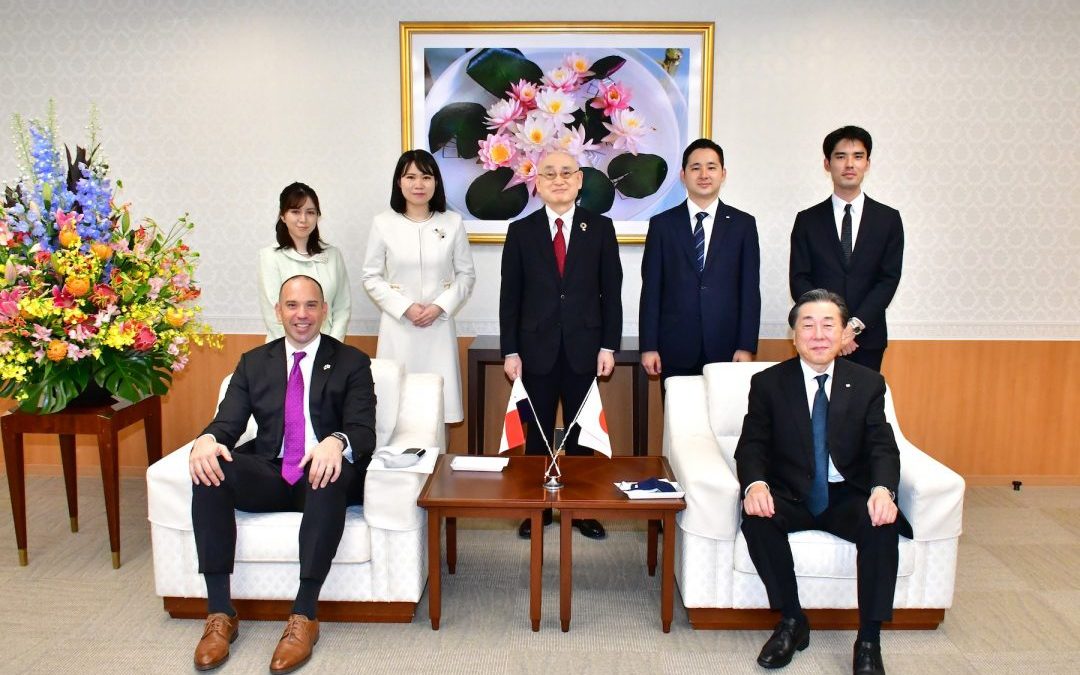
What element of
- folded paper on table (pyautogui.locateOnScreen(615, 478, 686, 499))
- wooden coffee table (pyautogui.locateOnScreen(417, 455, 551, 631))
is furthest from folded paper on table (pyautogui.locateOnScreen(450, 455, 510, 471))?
folded paper on table (pyautogui.locateOnScreen(615, 478, 686, 499))

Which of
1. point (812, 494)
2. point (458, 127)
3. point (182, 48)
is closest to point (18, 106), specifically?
point (182, 48)

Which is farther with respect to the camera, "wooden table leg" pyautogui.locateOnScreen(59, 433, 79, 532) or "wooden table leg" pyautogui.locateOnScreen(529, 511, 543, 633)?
"wooden table leg" pyautogui.locateOnScreen(59, 433, 79, 532)

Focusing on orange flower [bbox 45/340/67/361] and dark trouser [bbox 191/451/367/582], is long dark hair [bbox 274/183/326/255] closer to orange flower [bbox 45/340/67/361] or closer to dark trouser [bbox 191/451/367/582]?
orange flower [bbox 45/340/67/361]

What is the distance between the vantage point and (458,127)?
4.82 m

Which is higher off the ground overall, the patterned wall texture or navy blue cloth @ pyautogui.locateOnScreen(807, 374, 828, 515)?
the patterned wall texture

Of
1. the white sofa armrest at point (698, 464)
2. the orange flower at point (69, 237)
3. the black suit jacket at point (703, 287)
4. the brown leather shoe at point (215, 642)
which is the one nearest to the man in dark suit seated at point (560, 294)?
the black suit jacket at point (703, 287)

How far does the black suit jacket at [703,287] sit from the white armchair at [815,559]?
0.83 metres

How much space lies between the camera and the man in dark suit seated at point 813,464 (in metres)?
2.79

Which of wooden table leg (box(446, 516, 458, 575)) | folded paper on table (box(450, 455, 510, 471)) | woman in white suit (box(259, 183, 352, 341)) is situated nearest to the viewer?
folded paper on table (box(450, 455, 510, 471))

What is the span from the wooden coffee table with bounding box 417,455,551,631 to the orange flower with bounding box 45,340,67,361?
1585mm

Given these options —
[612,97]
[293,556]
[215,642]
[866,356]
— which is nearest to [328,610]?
[293,556]

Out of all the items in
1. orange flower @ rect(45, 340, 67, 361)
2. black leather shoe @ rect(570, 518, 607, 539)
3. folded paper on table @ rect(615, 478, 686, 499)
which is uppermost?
orange flower @ rect(45, 340, 67, 361)

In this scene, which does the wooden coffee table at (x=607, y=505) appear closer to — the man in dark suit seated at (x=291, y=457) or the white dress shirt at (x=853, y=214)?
the man in dark suit seated at (x=291, y=457)

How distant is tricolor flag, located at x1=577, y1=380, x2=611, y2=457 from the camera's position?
3158 mm
